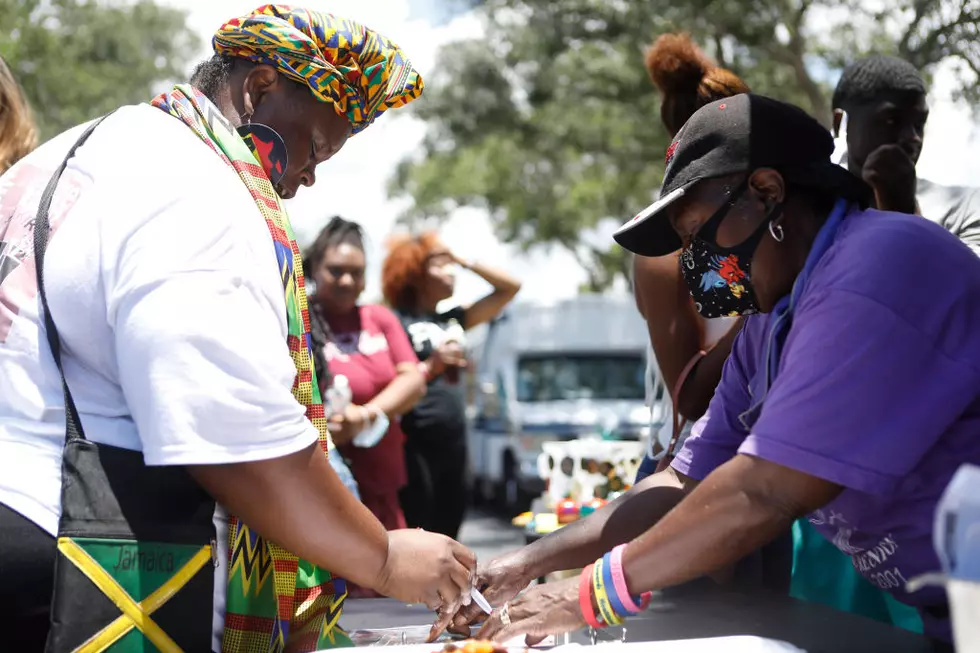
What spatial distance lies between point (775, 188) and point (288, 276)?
36.3 inches

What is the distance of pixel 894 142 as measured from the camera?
3570mm

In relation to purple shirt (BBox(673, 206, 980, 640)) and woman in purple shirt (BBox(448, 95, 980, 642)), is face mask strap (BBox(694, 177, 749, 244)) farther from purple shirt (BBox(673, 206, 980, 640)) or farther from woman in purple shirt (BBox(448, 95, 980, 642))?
purple shirt (BBox(673, 206, 980, 640))

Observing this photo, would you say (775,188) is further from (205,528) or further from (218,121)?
(205,528)

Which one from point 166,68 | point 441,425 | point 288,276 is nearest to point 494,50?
point 166,68

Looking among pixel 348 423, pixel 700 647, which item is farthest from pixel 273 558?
pixel 348 423

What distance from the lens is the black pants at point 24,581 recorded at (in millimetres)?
1655

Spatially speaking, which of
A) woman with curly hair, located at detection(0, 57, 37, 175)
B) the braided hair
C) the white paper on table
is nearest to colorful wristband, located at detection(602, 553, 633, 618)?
the white paper on table

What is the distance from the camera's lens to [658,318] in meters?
3.23

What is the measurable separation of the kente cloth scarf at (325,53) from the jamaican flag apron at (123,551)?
1.62ft

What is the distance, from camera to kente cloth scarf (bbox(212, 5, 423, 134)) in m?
2.11

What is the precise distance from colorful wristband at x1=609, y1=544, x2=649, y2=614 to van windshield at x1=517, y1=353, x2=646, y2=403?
10.9 meters

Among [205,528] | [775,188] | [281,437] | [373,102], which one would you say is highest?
[373,102]

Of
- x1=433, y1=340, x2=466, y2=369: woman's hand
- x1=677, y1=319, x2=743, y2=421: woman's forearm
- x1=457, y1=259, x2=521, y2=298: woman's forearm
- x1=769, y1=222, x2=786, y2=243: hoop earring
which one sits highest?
x1=769, y1=222, x2=786, y2=243: hoop earring

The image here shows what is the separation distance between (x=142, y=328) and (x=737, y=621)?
1281mm
